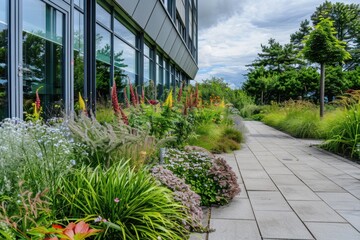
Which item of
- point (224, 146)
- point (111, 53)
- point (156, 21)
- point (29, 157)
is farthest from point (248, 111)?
point (29, 157)

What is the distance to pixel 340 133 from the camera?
7.72 metres

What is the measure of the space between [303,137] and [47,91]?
339 inches

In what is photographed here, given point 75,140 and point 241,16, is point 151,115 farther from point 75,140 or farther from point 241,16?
point 241,16

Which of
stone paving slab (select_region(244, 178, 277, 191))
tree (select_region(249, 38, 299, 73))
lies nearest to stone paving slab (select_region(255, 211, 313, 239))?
stone paving slab (select_region(244, 178, 277, 191))

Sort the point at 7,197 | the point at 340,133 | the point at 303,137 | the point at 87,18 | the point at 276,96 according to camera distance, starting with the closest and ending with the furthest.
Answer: the point at 7,197 < the point at 87,18 < the point at 340,133 < the point at 303,137 < the point at 276,96

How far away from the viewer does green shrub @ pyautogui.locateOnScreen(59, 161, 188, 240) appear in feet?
7.81

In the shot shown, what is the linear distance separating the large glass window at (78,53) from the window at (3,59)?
216 centimetres

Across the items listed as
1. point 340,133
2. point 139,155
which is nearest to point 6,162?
point 139,155

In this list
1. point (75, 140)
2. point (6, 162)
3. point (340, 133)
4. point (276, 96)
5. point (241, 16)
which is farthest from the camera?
point (276, 96)

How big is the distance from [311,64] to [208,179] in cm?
1903

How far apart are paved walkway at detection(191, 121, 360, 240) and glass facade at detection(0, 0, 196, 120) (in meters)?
2.71

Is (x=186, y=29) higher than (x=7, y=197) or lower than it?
higher

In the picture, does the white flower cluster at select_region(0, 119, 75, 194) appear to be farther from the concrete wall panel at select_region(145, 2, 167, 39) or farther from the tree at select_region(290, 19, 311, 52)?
the tree at select_region(290, 19, 311, 52)

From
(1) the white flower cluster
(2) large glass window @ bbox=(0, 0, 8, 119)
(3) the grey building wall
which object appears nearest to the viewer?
(1) the white flower cluster
